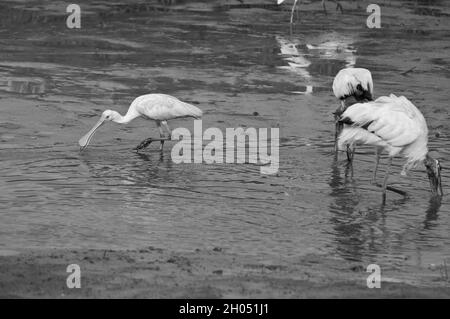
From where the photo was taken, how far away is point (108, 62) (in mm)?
16047

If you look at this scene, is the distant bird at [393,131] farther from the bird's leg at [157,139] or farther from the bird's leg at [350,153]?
the bird's leg at [157,139]

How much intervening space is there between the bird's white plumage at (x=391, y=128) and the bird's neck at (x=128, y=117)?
2764 mm

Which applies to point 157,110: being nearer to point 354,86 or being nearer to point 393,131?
point 354,86

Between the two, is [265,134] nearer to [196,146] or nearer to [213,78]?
[196,146]

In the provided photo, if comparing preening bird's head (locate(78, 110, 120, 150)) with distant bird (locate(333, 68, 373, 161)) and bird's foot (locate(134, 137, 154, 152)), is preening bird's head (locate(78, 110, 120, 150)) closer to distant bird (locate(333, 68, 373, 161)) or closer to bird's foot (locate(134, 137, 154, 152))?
bird's foot (locate(134, 137, 154, 152))

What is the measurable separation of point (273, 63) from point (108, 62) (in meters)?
2.53

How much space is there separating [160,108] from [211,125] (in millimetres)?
968

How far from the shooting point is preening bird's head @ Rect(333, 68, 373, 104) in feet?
39.6

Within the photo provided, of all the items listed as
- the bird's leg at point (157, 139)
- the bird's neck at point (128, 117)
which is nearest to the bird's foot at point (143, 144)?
the bird's leg at point (157, 139)

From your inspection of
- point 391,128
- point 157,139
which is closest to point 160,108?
point 157,139

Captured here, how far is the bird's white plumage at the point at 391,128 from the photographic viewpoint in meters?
10.1

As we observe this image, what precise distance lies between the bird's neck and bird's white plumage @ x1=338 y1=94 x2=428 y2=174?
276cm
